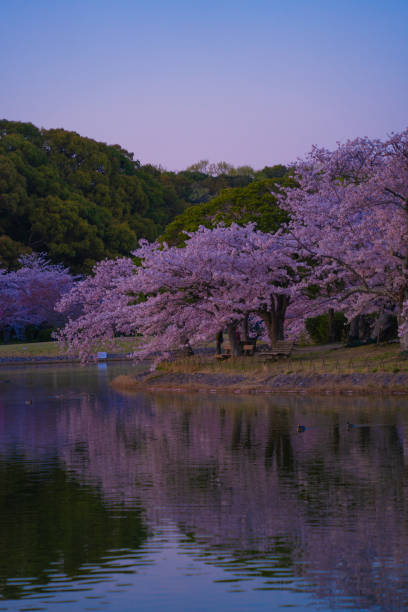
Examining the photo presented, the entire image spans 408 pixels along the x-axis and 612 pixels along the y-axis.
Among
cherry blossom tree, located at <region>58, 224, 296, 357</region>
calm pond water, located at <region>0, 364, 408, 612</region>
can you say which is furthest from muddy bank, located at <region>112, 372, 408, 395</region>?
calm pond water, located at <region>0, 364, 408, 612</region>

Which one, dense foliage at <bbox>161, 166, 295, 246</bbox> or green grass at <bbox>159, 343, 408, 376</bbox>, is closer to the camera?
green grass at <bbox>159, 343, 408, 376</bbox>

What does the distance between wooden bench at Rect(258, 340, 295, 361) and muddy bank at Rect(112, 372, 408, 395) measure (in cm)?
250

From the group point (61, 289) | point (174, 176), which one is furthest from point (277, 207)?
point (174, 176)

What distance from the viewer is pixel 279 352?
35.6 m

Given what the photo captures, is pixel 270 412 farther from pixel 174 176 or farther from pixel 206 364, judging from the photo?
pixel 174 176

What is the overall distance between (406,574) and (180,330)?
30.0 m

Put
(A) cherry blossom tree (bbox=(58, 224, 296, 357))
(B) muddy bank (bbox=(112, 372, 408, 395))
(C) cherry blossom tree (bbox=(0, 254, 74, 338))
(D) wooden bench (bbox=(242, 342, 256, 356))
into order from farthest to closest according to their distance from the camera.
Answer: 1. (C) cherry blossom tree (bbox=(0, 254, 74, 338))
2. (D) wooden bench (bbox=(242, 342, 256, 356))
3. (A) cherry blossom tree (bbox=(58, 224, 296, 357))
4. (B) muddy bank (bbox=(112, 372, 408, 395))

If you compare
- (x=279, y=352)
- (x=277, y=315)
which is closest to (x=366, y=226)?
(x=279, y=352)

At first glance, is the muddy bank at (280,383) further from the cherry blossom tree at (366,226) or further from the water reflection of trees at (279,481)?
the water reflection of trees at (279,481)

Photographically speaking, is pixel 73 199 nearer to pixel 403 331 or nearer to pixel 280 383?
pixel 280 383

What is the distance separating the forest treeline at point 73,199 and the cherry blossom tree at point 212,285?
2415 centimetres

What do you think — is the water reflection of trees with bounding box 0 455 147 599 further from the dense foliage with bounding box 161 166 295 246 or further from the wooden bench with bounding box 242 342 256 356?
the dense foliage with bounding box 161 166 295 246

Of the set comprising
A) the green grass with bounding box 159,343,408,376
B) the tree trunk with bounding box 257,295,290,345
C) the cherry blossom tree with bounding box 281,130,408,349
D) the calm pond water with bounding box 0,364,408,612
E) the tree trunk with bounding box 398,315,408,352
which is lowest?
the calm pond water with bounding box 0,364,408,612

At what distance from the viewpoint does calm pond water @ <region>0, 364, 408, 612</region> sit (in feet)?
26.9
